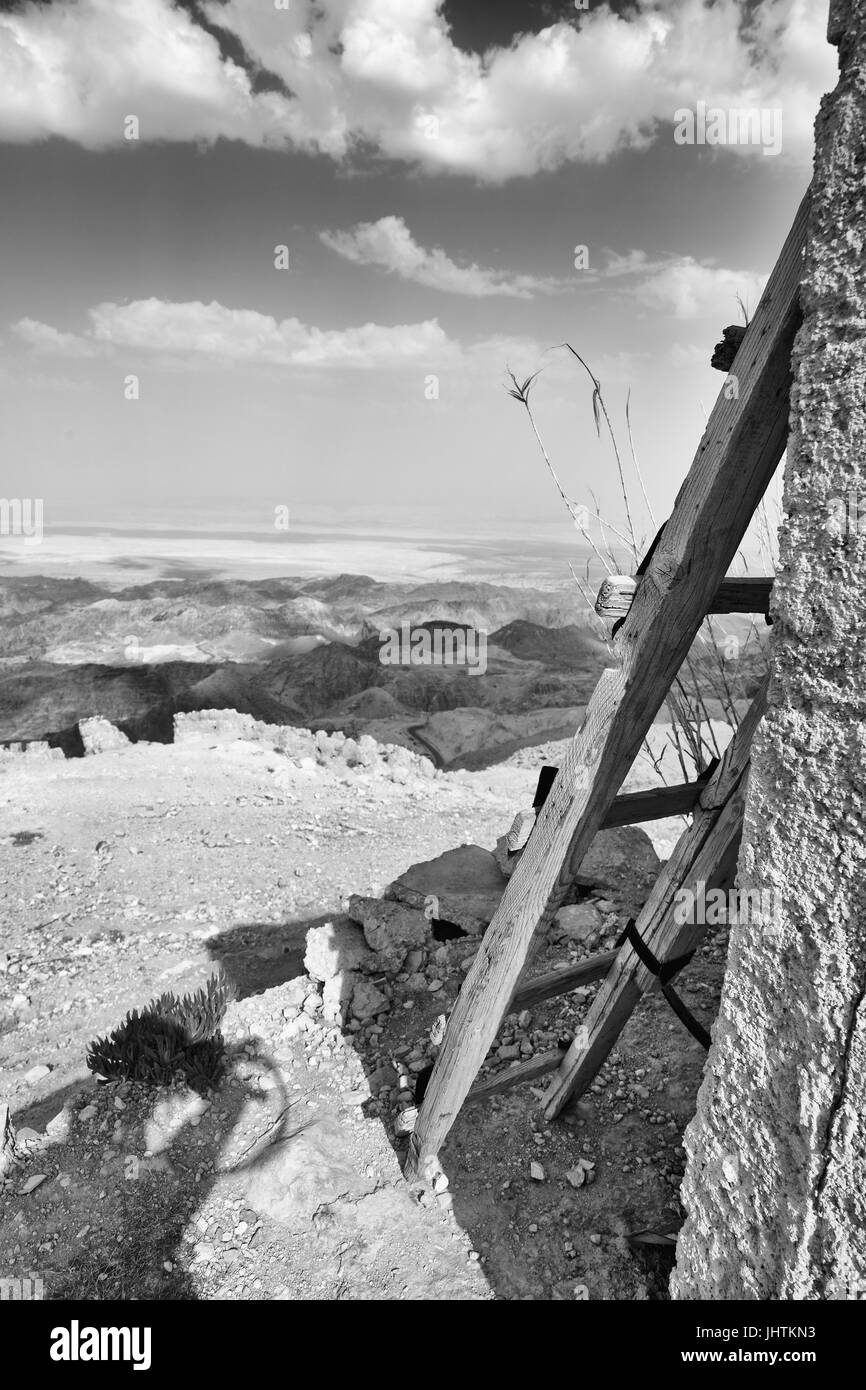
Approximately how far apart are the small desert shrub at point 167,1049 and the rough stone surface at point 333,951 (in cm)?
60

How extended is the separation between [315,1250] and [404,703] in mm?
12527

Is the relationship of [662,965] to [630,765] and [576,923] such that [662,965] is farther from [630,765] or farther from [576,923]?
[576,923]

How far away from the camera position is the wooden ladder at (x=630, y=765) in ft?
5.20

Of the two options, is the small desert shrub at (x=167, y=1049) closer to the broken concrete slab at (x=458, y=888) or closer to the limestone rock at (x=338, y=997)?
the limestone rock at (x=338, y=997)

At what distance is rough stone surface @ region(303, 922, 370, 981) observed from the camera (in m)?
4.03

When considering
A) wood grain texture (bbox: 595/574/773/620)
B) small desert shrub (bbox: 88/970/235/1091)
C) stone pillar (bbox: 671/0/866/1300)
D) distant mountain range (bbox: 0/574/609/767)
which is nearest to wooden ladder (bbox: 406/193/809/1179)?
wood grain texture (bbox: 595/574/773/620)

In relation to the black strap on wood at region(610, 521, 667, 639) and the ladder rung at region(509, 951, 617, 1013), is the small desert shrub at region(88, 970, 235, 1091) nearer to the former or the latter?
the ladder rung at region(509, 951, 617, 1013)

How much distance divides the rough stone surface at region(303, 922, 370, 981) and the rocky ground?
0.06 m

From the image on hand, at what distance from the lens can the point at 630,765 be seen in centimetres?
192

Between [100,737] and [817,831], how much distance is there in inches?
444

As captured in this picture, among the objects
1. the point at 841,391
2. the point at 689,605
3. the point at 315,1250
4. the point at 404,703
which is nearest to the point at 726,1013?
the point at 689,605

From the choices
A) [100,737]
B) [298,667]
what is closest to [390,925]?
[100,737]

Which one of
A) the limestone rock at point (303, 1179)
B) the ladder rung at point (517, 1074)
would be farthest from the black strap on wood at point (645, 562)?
the limestone rock at point (303, 1179)
